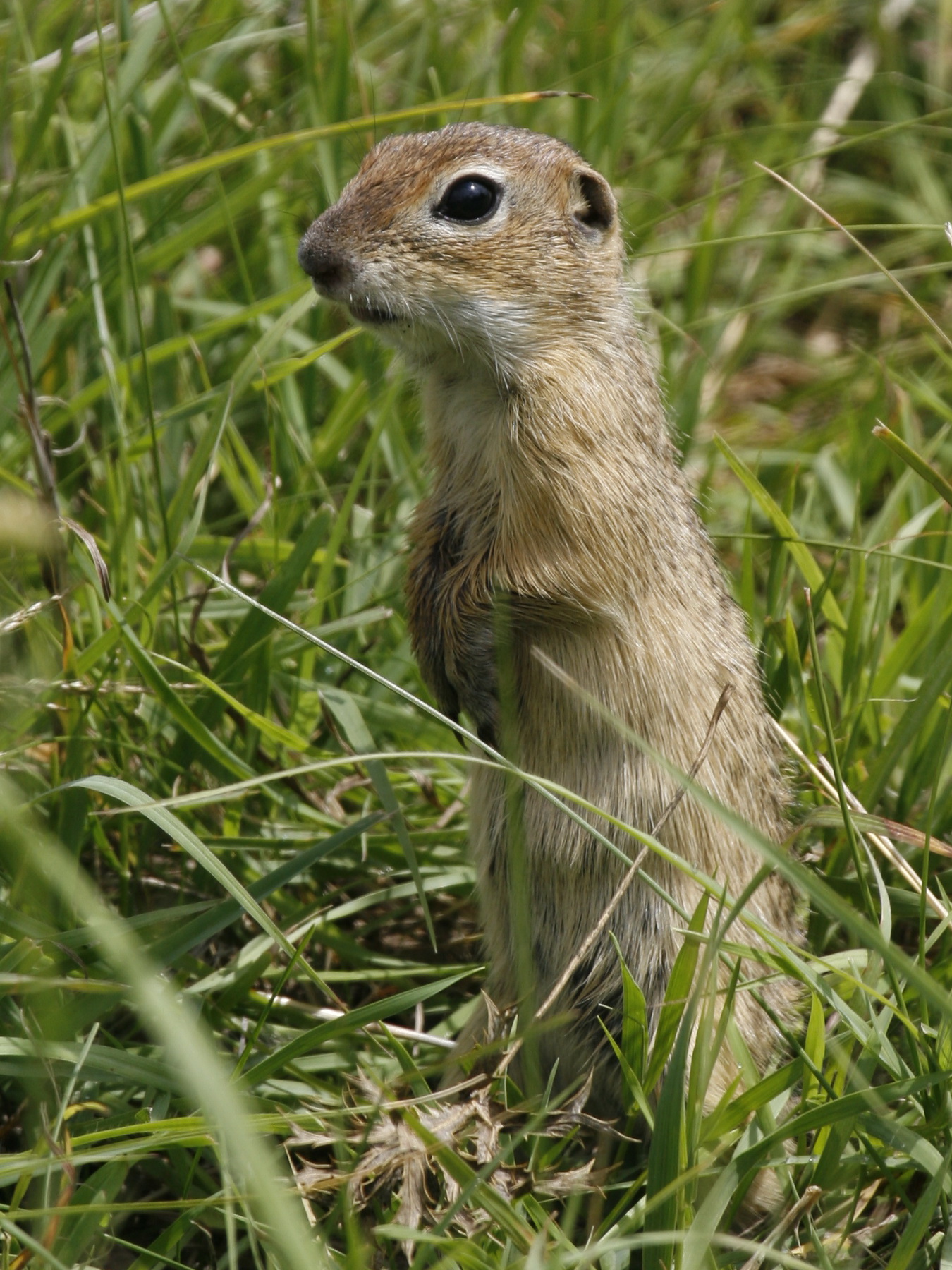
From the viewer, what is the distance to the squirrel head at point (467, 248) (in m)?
3.11

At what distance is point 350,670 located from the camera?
4004 millimetres

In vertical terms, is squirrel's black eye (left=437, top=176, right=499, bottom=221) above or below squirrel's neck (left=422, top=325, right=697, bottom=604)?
above

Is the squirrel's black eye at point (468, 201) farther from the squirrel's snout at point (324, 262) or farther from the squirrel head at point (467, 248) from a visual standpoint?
the squirrel's snout at point (324, 262)

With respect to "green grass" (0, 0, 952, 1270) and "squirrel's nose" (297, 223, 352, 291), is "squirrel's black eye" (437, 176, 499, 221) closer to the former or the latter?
"squirrel's nose" (297, 223, 352, 291)

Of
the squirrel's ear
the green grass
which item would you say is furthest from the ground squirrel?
the green grass

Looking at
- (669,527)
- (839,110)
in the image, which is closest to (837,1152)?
(669,527)

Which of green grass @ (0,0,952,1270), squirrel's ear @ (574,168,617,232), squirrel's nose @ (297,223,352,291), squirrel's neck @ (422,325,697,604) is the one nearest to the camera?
green grass @ (0,0,952,1270)

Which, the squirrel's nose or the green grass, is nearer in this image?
the green grass

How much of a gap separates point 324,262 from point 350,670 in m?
1.31

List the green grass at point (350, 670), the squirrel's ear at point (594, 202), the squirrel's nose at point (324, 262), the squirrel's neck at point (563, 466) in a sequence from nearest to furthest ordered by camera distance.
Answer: the green grass at point (350, 670) < the squirrel's nose at point (324, 262) < the squirrel's neck at point (563, 466) < the squirrel's ear at point (594, 202)

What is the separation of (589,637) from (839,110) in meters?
4.02

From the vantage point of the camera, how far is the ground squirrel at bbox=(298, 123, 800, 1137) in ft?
10.3

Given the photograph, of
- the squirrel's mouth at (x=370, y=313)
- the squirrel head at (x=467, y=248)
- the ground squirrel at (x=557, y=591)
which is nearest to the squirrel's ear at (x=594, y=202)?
the squirrel head at (x=467, y=248)

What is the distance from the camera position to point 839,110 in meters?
6.18
